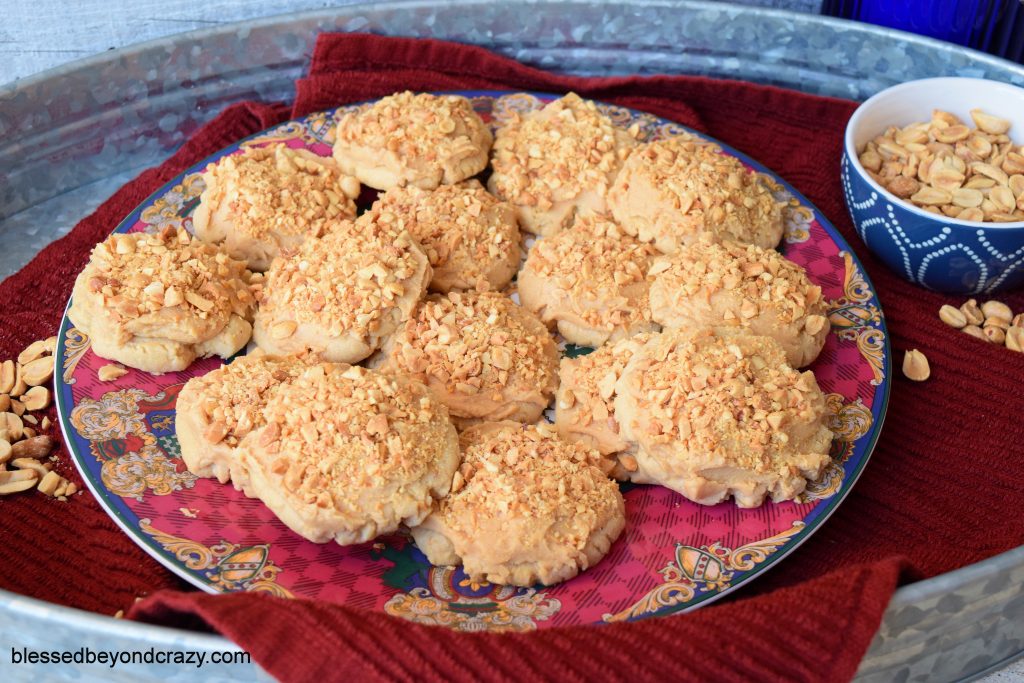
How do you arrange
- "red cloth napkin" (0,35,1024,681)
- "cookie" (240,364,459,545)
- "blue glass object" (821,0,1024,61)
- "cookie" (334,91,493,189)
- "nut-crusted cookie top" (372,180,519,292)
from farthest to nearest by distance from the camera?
"blue glass object" (821,0,1024,61)
"cookie" (334,91,493,189)
"nut-crusted cookie top" (372,180,519,292)
"cookie" (240,364,459,545)
"red cloth napkin" (0,35,1024,681)

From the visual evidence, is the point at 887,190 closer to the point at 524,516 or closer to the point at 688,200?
the point at 688,200

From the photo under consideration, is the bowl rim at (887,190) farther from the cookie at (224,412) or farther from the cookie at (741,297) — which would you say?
the cookie at (224,412)

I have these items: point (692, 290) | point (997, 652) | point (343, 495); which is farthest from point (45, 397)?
point (997, 652)

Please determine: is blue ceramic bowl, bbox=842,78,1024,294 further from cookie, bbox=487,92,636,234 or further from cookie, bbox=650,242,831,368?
cookie, bbox=487,92,636,234

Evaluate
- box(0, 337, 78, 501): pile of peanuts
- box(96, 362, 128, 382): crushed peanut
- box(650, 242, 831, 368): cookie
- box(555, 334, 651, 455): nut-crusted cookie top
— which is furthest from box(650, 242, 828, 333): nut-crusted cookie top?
box(0, 337, 78, 501): pile of peanuts

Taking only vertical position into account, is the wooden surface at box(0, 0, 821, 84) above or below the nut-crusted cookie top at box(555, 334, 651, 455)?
above

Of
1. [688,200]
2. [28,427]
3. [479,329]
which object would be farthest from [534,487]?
[28,427]

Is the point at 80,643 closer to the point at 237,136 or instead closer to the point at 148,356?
the point at 148,356
